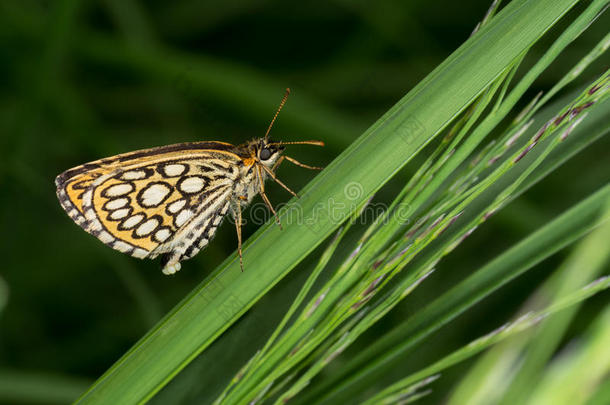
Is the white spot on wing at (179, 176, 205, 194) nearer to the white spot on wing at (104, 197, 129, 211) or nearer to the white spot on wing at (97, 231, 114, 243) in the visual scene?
the white spot on wing at (104, 197, 129, 211)

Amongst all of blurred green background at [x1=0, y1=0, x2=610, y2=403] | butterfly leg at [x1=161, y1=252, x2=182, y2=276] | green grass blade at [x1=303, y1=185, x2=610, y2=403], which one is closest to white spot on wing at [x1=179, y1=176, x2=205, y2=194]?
butterfly leg at [x1=161, y1=252, x2=182, y2=276]

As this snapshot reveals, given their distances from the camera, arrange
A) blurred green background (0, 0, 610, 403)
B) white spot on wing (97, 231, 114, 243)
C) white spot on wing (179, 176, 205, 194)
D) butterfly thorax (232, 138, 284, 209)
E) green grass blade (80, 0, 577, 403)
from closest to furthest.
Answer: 1. green grass blade (80, 0, 577, 403)
2. white spot on wing (97, 231, 114, 243)
3. white spot on wing (179, 176, 205, 194)
4. butterfly thorax (232, 138, 284, 209)
5. blurred green background (0, 0, 610, 403)

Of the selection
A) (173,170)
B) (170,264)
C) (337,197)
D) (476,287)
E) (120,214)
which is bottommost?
(476,287)

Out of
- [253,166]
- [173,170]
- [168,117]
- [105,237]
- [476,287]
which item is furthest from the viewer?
[168,117]

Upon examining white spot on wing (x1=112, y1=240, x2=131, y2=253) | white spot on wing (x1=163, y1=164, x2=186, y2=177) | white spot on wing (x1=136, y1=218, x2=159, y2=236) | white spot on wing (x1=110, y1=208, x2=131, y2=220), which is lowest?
white spot on wing (x1=112, y1=240, x2=131, y2=253)

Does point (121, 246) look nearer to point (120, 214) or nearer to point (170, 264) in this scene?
point (120, 214)

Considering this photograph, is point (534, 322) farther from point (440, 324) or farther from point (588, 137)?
point (588, 137)

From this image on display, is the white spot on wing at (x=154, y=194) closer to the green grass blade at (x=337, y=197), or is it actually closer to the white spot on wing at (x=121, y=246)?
the white spot on wing at (x=121, y=246)

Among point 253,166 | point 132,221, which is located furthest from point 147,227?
point 253,166
